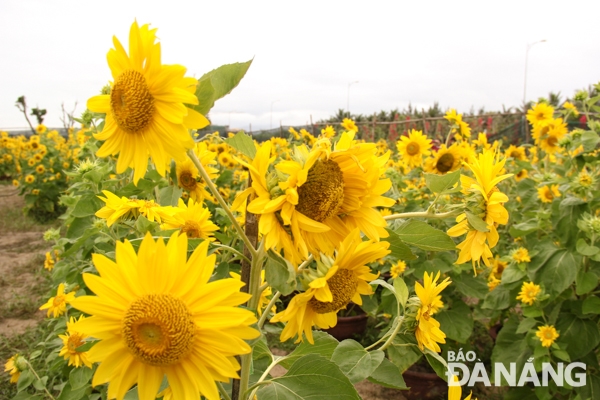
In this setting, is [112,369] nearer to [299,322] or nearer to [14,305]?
[299,322]

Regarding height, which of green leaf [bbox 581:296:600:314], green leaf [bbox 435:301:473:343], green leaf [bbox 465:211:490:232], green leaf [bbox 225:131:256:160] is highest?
green leaf [bbox 225:131:256:160]

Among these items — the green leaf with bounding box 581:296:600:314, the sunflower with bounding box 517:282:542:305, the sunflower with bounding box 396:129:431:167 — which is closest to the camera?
the green leaf with bounding box 581:296:600:314

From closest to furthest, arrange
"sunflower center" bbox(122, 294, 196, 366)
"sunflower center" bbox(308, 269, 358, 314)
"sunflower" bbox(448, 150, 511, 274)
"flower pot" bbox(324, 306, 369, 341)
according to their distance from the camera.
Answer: "sunflower center" bbox(122, 294, 196, 366), "sunflower center" bbox(308, 269, 358, 314), "sunflower" bbox(448, 150, 511, 274), "flower pot" bbox(324, 306, 369, 341)

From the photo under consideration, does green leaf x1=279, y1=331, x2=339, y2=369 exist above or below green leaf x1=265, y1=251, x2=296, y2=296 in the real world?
below

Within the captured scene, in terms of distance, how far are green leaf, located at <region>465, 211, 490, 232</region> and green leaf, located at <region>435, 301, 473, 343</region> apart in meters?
1.95

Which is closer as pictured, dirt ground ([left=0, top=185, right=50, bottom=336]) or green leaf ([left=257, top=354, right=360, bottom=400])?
green leaf ([left=257, top=354, right=360, bottom=400])

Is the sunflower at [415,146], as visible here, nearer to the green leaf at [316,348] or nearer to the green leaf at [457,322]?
the green leaf at [457,322]

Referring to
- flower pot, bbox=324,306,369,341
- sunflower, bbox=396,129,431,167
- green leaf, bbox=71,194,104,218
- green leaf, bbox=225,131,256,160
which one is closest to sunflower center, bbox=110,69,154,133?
green leaf, bbox=225,131,256,160

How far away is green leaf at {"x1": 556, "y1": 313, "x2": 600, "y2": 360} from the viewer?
2.18 m

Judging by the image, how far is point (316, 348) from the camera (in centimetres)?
88

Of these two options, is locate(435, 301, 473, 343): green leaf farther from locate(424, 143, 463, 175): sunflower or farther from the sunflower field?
the sunflower field

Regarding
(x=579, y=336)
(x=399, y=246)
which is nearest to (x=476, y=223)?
(x=399, y=246)

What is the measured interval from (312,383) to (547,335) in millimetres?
1910

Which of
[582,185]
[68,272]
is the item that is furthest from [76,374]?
[582,185]
